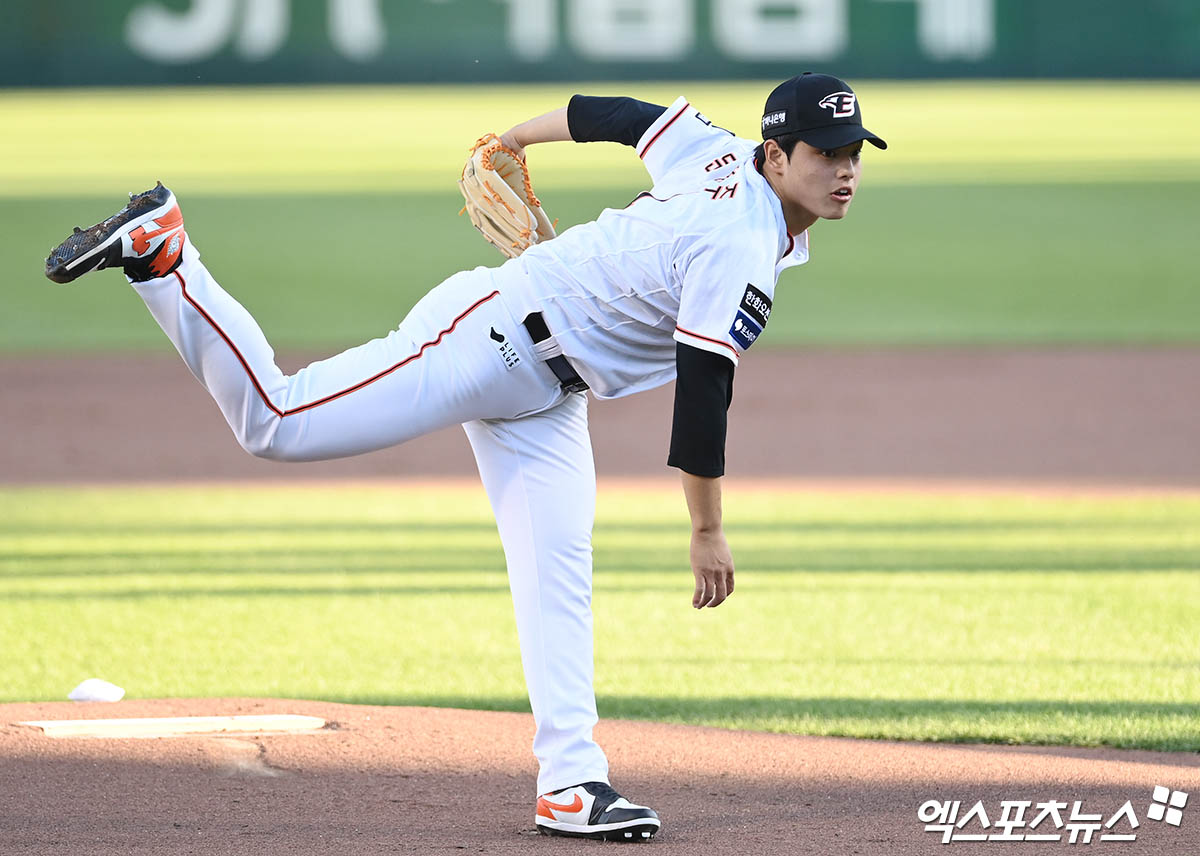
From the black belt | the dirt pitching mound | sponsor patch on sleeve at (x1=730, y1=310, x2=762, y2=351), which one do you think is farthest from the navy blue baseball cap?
the dirt pitching mound

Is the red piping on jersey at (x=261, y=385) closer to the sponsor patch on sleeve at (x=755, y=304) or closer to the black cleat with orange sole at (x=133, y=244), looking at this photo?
the black cleat with orange sole at (x=133, y=244)

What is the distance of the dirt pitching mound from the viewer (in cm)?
341

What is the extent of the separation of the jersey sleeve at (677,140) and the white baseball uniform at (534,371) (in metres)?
0.10

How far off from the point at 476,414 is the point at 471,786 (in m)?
0.93

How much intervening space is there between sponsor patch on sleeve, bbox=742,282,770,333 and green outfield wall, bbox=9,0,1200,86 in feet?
73.0

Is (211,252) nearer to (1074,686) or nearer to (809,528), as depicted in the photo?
(809,528)

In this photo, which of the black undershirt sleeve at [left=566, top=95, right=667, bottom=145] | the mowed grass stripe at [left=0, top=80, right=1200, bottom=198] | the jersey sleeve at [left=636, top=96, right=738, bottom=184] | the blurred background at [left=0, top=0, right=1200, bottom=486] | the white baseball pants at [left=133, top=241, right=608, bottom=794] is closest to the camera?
the white baseball pants at [left=133, top=241, right=608, bottom=794]

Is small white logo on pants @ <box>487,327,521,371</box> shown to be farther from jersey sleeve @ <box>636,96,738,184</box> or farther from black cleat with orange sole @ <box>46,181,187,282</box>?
black cleat with orange sole @ <box>46,181,187,282</box>

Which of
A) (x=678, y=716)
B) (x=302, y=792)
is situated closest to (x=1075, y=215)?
(x=678, y=716)

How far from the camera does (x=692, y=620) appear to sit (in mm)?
5820

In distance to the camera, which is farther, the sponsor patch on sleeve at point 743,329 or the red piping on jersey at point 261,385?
the red piping on jersey at point 261,385

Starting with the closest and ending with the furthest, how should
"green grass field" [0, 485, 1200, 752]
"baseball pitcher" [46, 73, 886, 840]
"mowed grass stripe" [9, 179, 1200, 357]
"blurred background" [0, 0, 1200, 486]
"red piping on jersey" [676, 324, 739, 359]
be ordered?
"red piping on jersey" [676, 324, 739, 359], "baseball pitcher" [46, 73, 886, 840], "green grass field" [0, 485, 1200, 752], "blurred background" [0, 0, 1200, 486], "mowed grass stripe" [9, 179, 1200, 357]

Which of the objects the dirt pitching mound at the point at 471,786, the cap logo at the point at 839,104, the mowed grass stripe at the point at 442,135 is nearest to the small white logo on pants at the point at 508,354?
the cap logo at the point at 839,104

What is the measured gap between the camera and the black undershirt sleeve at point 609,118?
377 centimetres
